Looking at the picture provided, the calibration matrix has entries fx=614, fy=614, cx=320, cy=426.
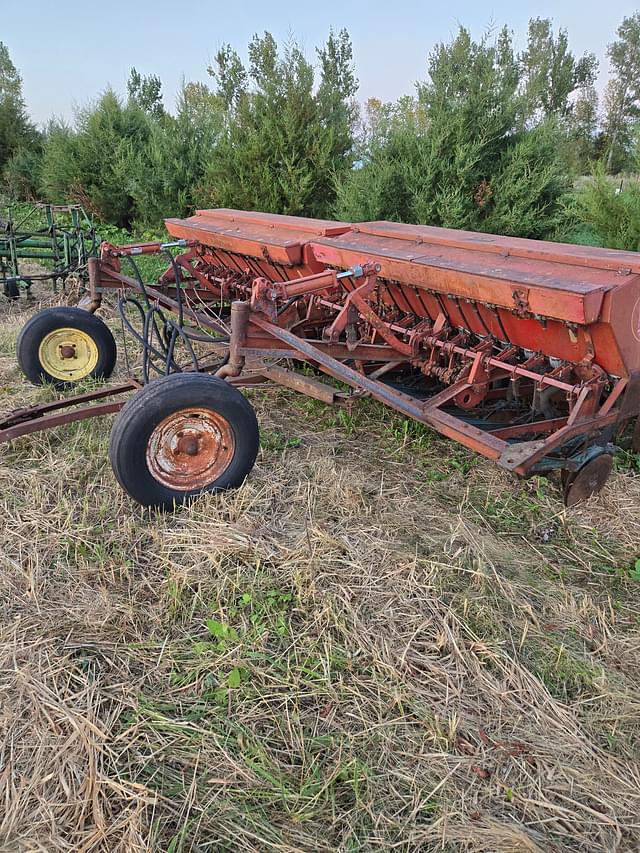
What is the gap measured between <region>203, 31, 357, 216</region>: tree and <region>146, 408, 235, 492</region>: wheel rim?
749 cm

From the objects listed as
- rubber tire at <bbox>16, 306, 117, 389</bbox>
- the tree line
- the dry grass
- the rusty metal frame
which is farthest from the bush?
rubber tire at <bbox>16, 306, 117, 389</bbox>

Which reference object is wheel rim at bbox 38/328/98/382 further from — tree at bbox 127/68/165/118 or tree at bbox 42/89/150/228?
tree at bbox 127/68/165/118

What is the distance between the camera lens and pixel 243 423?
3098mm

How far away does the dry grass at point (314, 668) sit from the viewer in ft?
5.87

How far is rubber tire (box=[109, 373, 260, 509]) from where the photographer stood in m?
2.87

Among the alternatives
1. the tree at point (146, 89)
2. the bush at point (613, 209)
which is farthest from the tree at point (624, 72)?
the bush at point (613, 209)

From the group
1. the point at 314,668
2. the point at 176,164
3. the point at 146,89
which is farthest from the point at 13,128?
the point at 314,668

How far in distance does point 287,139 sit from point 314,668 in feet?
30.8

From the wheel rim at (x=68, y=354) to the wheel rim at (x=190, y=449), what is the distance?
210 centimetres

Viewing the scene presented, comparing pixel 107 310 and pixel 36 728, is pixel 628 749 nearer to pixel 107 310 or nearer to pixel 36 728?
pixel 36 728

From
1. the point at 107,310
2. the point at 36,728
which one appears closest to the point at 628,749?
Answer: the point at 36,728

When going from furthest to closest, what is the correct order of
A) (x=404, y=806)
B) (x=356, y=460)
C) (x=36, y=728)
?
(x=356, y=460) < (x=36, y=728) < (x=404, y=806)

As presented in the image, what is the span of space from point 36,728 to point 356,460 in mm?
2376

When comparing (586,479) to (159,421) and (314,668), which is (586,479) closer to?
(314,668)
